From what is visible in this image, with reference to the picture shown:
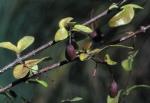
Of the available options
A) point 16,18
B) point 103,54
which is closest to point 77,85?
point 16,18

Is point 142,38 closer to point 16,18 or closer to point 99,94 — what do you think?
point 99,94

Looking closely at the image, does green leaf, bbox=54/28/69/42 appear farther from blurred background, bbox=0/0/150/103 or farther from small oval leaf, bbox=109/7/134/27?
blurred background, bbox=0/0/150/103

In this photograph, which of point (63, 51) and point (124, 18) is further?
point (63, 51)

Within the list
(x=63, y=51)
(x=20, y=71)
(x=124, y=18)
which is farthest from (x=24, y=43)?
(x=63, y=51)

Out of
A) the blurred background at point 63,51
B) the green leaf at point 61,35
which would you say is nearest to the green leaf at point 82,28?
the green leaf at point 61,35

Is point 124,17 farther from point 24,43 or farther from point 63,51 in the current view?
point 63,51

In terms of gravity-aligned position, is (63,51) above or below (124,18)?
above
